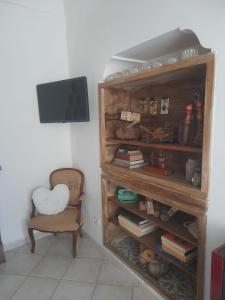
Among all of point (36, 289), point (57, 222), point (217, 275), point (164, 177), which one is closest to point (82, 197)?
point (57, 222)

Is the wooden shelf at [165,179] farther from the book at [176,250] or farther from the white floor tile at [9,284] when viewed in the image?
the white floor tile at [9,284]

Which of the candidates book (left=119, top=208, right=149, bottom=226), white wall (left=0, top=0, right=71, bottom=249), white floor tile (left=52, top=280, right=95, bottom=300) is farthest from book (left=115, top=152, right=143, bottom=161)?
white floor tile (left=52, top=280, right=95, bottom=300)

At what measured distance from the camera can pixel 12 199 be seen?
7.85 feet

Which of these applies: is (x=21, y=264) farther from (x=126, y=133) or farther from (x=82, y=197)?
(x=126, y=133)

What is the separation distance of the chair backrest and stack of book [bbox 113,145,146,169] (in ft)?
2.19

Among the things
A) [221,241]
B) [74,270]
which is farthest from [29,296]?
[221,241]

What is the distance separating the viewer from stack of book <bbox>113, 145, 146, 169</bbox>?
1912 millimetres

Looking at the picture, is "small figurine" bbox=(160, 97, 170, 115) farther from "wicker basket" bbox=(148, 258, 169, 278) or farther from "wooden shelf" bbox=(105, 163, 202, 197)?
"wicker basket" bbox=(148, 258, 169, 278)

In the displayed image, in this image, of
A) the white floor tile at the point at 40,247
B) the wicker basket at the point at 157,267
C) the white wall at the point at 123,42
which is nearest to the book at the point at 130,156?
the white wall at the point at 123,42

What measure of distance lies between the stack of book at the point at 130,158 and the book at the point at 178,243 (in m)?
0.63

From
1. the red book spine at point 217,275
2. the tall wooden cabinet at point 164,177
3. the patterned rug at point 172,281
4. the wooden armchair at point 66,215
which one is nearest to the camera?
the red book spine at point 217,275

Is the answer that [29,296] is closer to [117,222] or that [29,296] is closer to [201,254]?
[117,222]

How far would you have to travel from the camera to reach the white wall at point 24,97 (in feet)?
7.25

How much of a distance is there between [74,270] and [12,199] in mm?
1023
